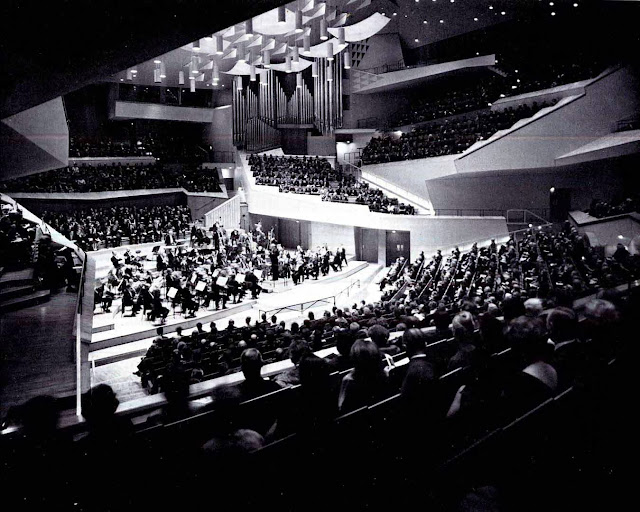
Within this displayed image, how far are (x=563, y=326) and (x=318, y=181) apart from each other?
2094 centimetres

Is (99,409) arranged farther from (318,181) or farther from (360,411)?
(318,181)

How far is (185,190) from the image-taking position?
26938 millimetres

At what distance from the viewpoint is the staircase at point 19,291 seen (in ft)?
26.0

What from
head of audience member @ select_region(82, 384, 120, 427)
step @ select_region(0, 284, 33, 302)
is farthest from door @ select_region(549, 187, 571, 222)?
head of audience member @ select_region(82, 384, 120, 427)

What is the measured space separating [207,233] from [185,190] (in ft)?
21.5

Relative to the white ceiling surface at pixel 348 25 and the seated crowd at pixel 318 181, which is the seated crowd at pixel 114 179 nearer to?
the seated crowd at pixel 318 181

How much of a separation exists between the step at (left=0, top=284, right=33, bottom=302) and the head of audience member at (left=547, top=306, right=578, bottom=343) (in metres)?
7.89

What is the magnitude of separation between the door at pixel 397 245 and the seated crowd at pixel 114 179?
33.3 ft

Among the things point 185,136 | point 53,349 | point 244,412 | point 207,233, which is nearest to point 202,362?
point 53,349

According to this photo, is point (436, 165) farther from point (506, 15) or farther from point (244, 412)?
point (244, 412)

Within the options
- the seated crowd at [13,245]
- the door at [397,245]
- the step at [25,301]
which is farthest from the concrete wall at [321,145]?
the step at [25,301]

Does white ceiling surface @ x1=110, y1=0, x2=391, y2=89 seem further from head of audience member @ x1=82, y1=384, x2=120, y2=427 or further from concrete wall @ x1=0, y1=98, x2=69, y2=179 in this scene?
head of audience member @ x1=82, y1=384, x2=120, y2=427

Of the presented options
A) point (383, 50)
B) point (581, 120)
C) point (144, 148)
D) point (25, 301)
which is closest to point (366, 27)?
point (383, 50)

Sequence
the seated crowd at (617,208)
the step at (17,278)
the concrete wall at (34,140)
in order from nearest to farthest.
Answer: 1. the concrete wall at (34,140)
2. the step at (17,278)
3. the seated crowd at (617,208)
